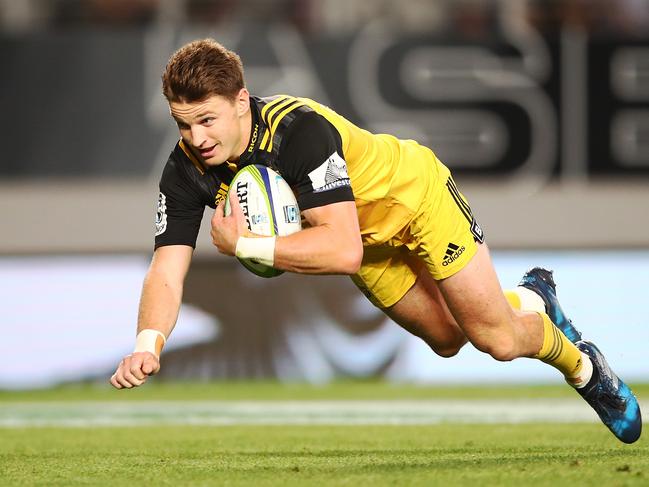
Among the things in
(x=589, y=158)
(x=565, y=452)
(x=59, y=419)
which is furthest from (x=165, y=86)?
(x=589, y=158)

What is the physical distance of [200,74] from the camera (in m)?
5.01

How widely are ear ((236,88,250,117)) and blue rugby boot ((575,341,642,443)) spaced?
6.83 feet

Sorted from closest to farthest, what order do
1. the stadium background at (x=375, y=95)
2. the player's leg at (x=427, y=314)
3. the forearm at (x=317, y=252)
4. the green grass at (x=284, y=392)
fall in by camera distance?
the forearm at (x=317, y=252) < the player's leg at (x=427, y=314) < the green grass at (x=284, y=392) < the stadium background at (x=375, y=95)

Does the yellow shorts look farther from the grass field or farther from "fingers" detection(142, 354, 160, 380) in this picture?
"fingers" detection(142, 354, 160, 380)

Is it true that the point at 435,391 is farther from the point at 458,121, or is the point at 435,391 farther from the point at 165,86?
the point at 165,86

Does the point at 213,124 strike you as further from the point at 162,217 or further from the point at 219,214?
the point at 162,217

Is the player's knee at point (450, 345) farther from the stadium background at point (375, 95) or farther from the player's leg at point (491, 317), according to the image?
the stadium background at point (375, 95)

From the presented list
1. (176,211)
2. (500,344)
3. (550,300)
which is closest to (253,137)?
(176,211)

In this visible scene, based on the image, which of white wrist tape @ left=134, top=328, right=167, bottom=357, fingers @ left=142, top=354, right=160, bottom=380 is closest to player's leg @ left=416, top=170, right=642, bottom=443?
white wrist tape @ left=134, top=328, right=167, bottom=357

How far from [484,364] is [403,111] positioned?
3163 millimetres

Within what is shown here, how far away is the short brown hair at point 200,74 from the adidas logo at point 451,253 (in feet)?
4.12

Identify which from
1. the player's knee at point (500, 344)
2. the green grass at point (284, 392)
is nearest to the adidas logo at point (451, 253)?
the player's knee at point (500, 344)

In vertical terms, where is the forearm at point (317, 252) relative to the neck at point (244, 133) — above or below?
below

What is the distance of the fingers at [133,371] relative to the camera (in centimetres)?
477
